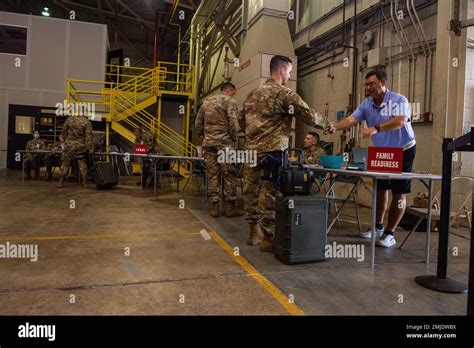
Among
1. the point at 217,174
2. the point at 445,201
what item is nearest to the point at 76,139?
the point at 217,174

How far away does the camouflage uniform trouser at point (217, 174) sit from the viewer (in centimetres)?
485

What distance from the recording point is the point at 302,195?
2957 millimetres

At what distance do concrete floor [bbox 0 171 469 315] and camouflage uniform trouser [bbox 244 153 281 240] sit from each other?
0.91ft

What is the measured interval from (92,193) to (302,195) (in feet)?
16.6

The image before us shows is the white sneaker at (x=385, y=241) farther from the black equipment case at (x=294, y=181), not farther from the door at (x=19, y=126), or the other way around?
the door at (x=19, y=126)

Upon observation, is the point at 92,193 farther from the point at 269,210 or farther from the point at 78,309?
the point at 78,309

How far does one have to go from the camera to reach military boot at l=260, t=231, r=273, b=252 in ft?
10.6

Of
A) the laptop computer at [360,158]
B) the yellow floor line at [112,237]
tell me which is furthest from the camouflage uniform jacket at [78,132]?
the laptop computer at [360,158]

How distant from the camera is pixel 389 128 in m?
3.18

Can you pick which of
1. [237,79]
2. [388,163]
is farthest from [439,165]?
[237,79]

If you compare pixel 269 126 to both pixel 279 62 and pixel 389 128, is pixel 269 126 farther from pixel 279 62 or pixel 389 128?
pixel 389 128

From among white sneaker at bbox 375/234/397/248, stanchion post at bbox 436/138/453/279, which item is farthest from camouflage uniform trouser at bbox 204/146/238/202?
stanchion post at bbox 436/138/453/279

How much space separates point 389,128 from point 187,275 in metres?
2.15

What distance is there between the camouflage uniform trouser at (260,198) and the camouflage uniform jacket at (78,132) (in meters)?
5.34
